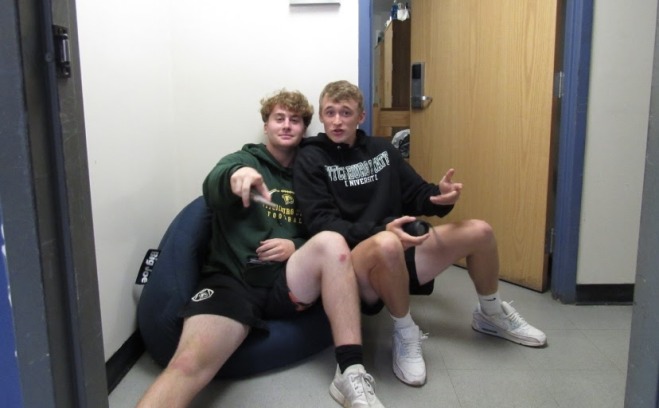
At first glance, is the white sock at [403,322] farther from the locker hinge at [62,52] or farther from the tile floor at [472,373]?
the locker hinge at [62,52]

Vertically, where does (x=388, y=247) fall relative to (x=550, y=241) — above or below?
above

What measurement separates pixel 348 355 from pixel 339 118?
78 centimetres

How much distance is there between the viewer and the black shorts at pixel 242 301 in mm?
1351

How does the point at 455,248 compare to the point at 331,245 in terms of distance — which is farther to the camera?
the point at 455,248

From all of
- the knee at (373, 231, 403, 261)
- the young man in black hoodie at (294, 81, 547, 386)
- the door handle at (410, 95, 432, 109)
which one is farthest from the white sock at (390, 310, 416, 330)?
the door handle at (410, 95, 432, 109)

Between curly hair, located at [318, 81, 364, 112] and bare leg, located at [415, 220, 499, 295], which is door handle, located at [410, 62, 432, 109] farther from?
bare leg, located at [415, 220, 499, 295]

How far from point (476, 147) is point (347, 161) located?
1.01 m

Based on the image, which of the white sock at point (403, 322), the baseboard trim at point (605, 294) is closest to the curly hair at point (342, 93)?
the white sock at point (403, 322)

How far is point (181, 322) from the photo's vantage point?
4.66 ft

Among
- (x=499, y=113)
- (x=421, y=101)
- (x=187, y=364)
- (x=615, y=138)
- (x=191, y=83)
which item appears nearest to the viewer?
(x=187, y=364)

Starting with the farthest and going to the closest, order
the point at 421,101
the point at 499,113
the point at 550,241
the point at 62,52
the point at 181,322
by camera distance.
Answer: the point at 421,101
the point at 499,113
the point at 550,241
the point at 181,322
the point at 62,52

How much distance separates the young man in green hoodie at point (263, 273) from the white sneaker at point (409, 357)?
0.19 m

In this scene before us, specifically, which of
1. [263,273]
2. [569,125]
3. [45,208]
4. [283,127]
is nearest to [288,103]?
[283,127]

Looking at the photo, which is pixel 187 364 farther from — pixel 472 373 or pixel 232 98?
pixel 232 98
